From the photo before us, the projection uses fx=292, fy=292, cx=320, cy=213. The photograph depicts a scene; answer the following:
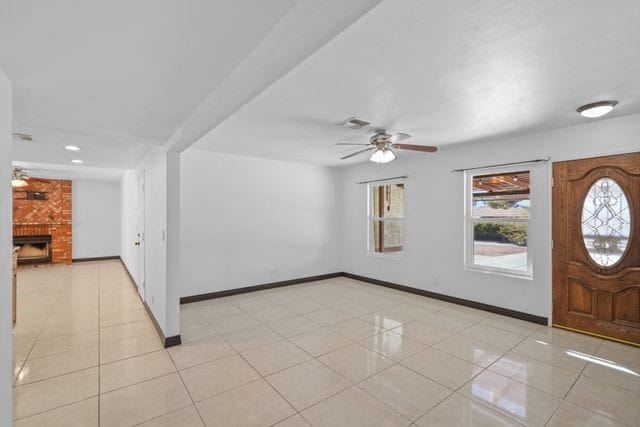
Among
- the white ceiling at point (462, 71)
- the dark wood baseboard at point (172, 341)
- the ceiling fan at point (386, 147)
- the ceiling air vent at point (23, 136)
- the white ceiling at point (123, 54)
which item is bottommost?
the dark wood baseboard at point (172, 341)

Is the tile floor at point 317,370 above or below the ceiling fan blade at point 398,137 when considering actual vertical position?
below

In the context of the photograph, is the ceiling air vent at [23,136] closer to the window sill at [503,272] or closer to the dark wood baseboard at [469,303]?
the dark wood baseboard at [469,303]

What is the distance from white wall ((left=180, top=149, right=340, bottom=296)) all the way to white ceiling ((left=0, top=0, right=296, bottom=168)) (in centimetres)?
201

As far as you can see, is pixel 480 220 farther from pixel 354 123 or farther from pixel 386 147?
pixel 354 123

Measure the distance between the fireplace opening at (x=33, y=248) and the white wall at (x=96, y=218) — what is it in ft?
1.87

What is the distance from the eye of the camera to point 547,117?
3092 mm

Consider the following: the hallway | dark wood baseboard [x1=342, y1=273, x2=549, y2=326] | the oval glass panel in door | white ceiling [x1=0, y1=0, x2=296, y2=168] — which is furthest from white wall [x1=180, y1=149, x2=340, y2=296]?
the oval glass panel in door

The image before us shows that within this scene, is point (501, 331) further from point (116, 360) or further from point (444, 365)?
point (116, 360)

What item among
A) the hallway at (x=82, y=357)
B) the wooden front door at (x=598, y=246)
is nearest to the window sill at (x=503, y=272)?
the wooden front door at (x=598, y=246)

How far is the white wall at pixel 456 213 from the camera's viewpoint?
3.40 m

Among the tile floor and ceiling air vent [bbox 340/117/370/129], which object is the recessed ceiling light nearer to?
ceiling air vent [bbox 340/117/370/129]

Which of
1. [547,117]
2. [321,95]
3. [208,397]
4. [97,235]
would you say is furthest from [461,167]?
[97,235]

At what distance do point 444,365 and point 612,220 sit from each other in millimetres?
2499

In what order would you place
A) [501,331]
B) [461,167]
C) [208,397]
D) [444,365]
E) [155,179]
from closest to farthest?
[208,397]
[444,365]
[501,331]
[155,179]
[461,167]
